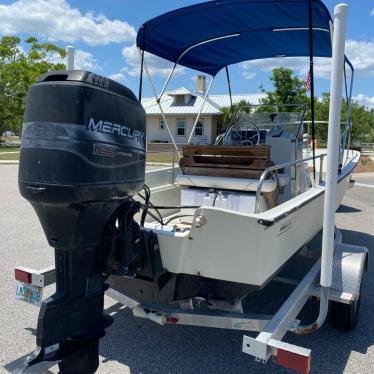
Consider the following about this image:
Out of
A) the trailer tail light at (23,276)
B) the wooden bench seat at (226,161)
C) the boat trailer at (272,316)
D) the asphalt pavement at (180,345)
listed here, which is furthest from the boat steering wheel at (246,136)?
the trailer tail light at (23,276)

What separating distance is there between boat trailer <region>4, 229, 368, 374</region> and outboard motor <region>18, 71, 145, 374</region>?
21cm

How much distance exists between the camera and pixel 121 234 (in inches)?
101

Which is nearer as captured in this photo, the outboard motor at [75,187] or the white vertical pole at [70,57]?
the outboard motor at [75,187]

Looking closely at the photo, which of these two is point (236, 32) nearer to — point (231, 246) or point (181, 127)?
point (231, 246)

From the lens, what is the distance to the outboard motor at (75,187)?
2270 mm

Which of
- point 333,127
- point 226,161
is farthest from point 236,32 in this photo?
point 333,127

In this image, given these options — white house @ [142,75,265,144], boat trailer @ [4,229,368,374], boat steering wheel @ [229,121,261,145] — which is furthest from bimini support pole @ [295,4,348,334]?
white house @ [142,75,265,144]

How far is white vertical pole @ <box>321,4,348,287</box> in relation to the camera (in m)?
2.65

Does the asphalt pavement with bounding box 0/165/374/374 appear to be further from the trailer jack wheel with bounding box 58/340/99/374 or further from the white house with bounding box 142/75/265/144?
the white house with bounding box 142/75/265/144

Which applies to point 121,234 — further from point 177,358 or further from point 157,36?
point 157,36

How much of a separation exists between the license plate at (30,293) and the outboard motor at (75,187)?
85 centimetres

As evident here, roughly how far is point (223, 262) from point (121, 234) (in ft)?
2.14

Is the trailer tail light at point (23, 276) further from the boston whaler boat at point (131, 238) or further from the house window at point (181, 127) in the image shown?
the house window at point (181, 127)

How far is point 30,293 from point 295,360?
6.45 feet
